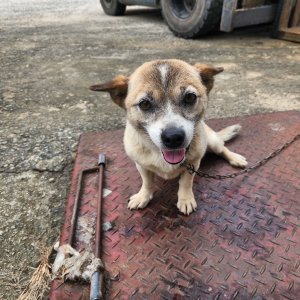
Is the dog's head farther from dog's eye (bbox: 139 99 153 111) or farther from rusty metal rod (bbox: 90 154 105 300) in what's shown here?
rusty metal rod (bbox: 90 154 105 300)

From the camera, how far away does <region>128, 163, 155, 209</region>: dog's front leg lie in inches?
83.6

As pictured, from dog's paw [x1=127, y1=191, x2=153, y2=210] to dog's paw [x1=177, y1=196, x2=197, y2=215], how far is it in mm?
212

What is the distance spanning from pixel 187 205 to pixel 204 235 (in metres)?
0.23

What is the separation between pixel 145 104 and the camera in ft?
6.30

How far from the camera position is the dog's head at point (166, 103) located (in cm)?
180

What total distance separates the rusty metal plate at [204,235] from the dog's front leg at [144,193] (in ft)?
0.19

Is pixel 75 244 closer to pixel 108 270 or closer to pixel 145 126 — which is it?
pixel 108 270

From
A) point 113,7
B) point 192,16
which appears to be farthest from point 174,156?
point 113,7

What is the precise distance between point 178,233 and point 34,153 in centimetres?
152

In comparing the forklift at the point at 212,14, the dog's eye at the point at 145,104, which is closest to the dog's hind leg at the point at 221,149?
the dog's eye at the point at 145,104

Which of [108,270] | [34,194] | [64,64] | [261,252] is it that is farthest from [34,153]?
[64,64]

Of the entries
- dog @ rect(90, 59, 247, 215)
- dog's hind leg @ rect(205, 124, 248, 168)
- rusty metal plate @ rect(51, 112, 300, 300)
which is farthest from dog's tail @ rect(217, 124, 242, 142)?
dog @ rect(90, 59, 247, 215)

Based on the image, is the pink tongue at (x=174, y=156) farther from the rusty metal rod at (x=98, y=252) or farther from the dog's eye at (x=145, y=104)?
the rusty metal rod at (x=98, y=252)

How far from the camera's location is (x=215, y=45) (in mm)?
5582
